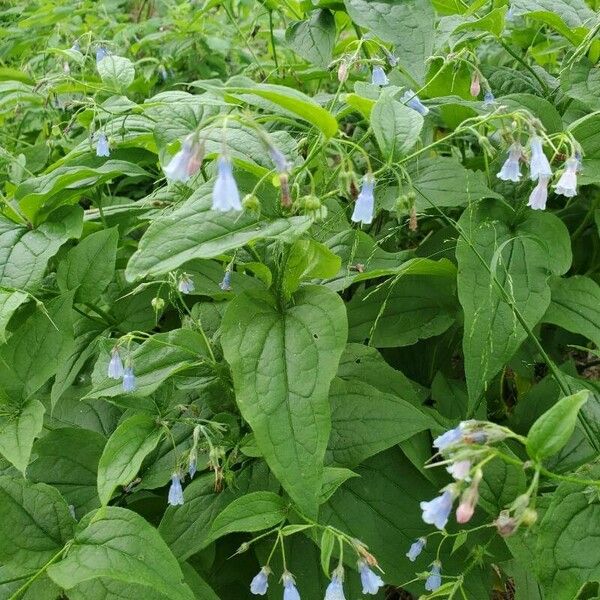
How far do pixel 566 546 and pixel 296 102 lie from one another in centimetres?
115

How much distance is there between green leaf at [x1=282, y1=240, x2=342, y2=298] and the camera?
5.59 ft

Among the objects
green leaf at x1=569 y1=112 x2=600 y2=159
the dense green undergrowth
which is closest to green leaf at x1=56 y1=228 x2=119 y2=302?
the dense green undergrowth

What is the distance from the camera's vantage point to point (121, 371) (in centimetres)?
189

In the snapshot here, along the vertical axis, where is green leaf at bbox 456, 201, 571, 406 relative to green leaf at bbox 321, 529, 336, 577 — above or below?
above

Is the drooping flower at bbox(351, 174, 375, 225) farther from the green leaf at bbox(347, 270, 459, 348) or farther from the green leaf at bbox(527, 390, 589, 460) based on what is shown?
the green leaf at bbox(347, 270, 459, 348)

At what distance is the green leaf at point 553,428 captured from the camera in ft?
4.22

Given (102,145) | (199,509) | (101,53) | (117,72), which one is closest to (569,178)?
(199,509)

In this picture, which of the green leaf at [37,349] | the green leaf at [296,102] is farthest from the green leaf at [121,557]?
the green leaf at [296,102]

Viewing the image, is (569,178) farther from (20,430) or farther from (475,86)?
(20,430)

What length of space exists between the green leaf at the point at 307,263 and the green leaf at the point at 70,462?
774 mm

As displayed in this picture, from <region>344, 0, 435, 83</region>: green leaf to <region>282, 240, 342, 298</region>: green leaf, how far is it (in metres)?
0.74

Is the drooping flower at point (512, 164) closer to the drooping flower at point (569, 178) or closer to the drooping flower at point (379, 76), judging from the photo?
the drooping flower at point (569, 178)

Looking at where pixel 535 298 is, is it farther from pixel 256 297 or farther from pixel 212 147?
pixel 212 147

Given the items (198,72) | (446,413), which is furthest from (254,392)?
(198,72)
